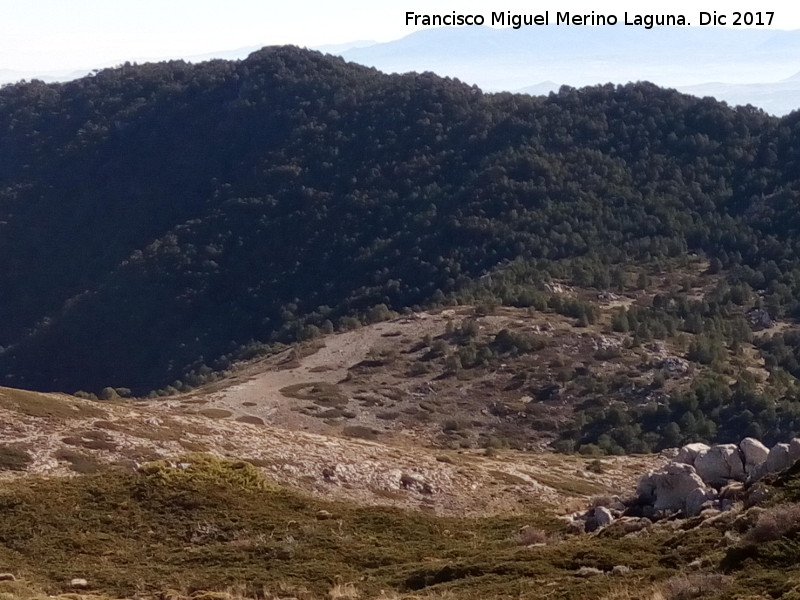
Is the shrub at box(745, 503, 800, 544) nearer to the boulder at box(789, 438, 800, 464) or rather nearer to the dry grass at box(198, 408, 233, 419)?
the boulder at box(789, 438, 800, 464)

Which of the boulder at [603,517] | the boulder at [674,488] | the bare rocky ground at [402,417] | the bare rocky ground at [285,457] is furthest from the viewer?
the bare rocky ground at [402,417]

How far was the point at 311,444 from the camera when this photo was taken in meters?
33.6

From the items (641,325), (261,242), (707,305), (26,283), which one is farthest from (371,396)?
(26,283)

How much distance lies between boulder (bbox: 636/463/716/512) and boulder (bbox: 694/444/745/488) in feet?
1.94

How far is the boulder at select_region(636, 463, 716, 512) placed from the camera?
1997 centimetres

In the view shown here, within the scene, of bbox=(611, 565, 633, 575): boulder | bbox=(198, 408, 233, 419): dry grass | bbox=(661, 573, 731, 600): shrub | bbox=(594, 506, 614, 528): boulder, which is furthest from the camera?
bbox=(198, 408, 233, 419): dry grass

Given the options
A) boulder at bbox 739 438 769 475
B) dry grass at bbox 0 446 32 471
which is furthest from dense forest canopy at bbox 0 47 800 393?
boulder at bbox 739 438 769 475

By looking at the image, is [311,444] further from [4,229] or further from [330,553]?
[4,229]

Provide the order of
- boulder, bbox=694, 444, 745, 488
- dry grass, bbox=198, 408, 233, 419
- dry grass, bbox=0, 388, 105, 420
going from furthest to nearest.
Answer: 1. dry grass, bbox=198, 408, 233, 419
2. dry grass, bbox=0, 388, 105, 420
3. boulder, bbox=694, 444, 745, 488

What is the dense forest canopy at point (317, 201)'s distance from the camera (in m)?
114

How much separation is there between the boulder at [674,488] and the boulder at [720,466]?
0.59 m

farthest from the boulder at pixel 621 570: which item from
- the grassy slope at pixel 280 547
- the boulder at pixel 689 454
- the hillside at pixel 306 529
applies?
the boulder at pixel 689 454

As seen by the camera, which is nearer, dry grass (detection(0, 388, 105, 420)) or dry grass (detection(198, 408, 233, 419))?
dry grass (detection(0, 388, 105, 420))

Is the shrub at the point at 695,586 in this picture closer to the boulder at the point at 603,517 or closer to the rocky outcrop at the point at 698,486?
the rocky outcrop at the point at 698,486
